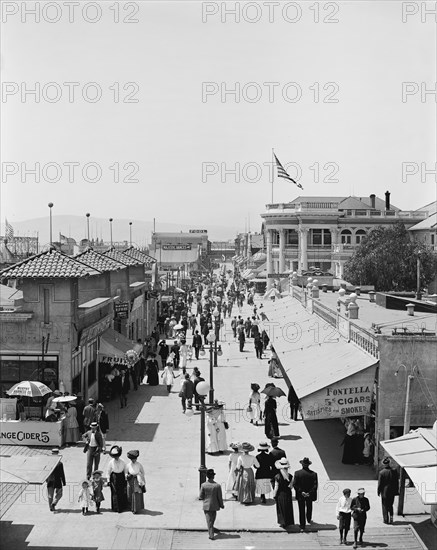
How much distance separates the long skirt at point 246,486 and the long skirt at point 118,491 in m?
2.24

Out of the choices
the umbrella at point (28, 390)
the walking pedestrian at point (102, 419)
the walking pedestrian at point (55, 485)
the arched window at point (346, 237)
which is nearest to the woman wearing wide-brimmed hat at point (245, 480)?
the walking pedestrian at point (55, 485)

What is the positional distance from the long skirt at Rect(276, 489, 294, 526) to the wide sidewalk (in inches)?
11.3

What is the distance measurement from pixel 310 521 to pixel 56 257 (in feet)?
36.9

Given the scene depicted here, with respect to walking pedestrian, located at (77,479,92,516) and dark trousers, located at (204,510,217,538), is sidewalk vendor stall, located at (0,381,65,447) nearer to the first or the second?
walking pedestrian, located at (77,479,92,516)

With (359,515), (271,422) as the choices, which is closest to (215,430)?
(271,422)

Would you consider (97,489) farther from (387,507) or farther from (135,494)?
(387,507)

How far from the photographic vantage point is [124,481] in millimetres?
14781

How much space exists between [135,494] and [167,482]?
2053 mm

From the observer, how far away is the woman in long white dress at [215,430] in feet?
62.1

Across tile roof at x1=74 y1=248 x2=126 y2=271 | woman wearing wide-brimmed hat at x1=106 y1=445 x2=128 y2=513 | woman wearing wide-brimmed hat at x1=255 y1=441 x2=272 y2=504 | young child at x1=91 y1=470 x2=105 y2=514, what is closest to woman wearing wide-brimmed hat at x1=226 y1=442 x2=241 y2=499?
woman wearing wide-brimmed hat at x1=255 y1=441 x2=272 y2=504

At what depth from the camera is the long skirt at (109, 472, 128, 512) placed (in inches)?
579

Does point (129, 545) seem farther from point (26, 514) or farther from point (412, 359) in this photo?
point (412, 359)

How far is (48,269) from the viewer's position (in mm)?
21422

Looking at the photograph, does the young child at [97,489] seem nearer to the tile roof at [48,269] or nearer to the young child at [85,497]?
the young child at [85,497]
